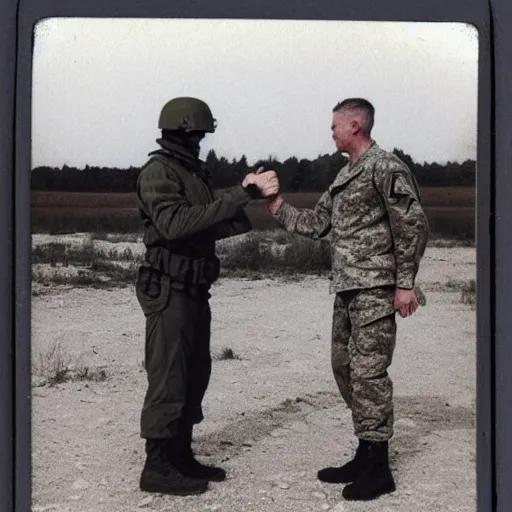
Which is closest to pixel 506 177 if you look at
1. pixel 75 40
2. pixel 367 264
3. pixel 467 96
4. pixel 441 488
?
pixel 467 96

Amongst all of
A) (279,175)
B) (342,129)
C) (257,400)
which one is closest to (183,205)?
(279,175)

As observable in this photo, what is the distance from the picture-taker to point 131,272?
10.6 feet

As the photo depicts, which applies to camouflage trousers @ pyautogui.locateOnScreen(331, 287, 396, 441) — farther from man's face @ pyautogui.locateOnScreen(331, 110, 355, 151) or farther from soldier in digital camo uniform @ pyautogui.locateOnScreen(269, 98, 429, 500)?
man's face @ pyautogui.locateOnScreen(331, 110, 355, 151)

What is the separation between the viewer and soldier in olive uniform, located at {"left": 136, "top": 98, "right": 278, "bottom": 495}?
3.21 metres

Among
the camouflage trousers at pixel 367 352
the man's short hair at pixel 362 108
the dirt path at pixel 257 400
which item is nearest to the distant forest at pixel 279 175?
the man's short hair at pixel 362 108

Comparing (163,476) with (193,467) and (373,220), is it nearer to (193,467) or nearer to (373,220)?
(193,467)

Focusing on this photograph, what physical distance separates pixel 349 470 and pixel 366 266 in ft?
2.13

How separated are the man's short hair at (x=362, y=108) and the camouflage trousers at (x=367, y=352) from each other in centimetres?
53

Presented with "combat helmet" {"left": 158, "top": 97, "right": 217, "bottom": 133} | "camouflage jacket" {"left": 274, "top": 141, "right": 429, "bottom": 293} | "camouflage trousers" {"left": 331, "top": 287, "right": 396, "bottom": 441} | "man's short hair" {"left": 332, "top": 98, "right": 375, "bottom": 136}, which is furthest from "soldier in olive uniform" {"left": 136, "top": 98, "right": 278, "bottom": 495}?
"camouflage trousers" {"left": 331, "top": 287, "right": 396, "bottom": 441}

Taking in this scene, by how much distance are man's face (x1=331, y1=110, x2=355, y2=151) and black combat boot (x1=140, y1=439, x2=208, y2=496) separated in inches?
43.3

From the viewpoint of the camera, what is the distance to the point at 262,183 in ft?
10.5

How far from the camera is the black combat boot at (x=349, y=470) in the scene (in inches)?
127

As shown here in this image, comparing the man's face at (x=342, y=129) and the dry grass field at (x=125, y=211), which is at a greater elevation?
the man's face at (x=342, y=129)

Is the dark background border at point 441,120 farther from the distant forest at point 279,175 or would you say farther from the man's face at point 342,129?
Answer: the man's face at point 342,129
